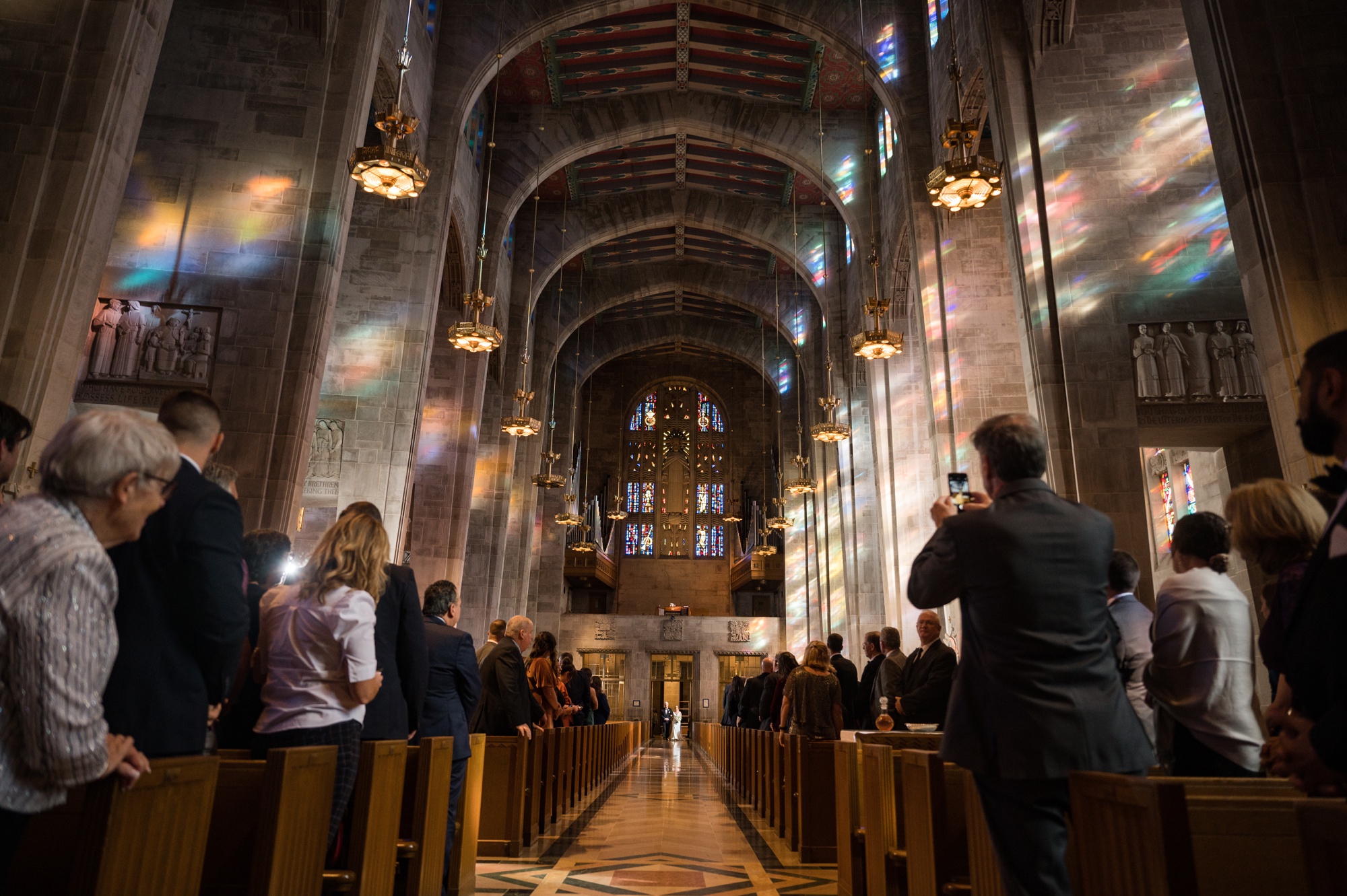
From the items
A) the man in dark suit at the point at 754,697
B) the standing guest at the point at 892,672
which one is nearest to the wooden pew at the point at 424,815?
the standing guest at the point at 892,672

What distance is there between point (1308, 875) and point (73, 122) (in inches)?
308

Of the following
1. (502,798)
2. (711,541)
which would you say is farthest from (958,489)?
(711,541)

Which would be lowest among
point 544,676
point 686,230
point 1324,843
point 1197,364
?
point 1324,843

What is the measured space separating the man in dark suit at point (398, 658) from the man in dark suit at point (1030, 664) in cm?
204

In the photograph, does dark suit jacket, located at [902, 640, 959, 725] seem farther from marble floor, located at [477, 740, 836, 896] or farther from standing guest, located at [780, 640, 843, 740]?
marble floor, located at [477, 740, 836, 896]

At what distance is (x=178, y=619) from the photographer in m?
2.04

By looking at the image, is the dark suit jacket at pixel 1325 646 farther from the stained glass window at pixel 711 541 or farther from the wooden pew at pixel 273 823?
the stained glass window at pixel 711 541

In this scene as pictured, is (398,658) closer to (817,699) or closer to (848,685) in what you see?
(817,699)

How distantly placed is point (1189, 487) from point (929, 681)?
853 centimetres

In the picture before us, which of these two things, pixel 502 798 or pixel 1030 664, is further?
pixel 502 798

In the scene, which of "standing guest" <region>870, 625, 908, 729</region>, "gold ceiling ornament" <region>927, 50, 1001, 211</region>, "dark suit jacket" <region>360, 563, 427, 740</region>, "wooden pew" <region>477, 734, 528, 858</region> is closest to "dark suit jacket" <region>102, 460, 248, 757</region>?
"dark suit jacket" <region>360, 563, 427, 740</region>

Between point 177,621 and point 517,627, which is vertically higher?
point 517,627

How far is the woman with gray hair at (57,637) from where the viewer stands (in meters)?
1.52

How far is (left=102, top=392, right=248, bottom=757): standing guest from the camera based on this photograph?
1.94 m
